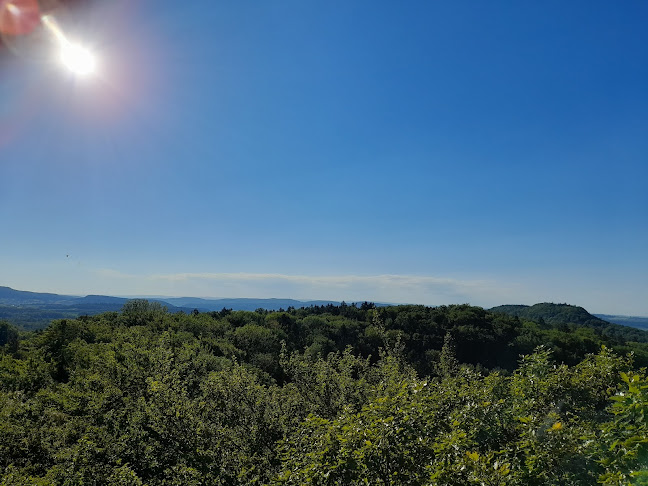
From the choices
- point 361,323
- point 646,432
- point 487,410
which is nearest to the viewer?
point 646,432

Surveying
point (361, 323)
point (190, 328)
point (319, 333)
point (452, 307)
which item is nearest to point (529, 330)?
point (452, 307)

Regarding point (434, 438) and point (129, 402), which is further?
point (129, 402)

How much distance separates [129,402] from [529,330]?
107m

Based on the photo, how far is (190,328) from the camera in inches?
2304

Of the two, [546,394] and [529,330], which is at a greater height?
[546,394]

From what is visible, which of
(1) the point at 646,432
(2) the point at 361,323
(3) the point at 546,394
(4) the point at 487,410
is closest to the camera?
(1) the point at 646,432

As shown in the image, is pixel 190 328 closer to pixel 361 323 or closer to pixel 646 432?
pixel 361 323

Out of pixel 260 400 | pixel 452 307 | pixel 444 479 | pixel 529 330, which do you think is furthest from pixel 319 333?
pixel 444 479

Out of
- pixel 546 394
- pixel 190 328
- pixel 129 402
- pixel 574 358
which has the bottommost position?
pixel 574 358

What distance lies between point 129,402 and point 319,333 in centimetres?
7287

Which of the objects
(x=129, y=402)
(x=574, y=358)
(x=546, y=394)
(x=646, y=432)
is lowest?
(x=574, y=358)

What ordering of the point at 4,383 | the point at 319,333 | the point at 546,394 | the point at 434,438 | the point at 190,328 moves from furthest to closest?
the point at 319,333 → the point at 190,328 → the point at 4,383 → the point at 546,394 → the point at 434,438

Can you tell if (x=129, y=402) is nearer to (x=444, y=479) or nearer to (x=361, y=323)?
(x=444, y=479)

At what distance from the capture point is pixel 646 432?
4094mm
